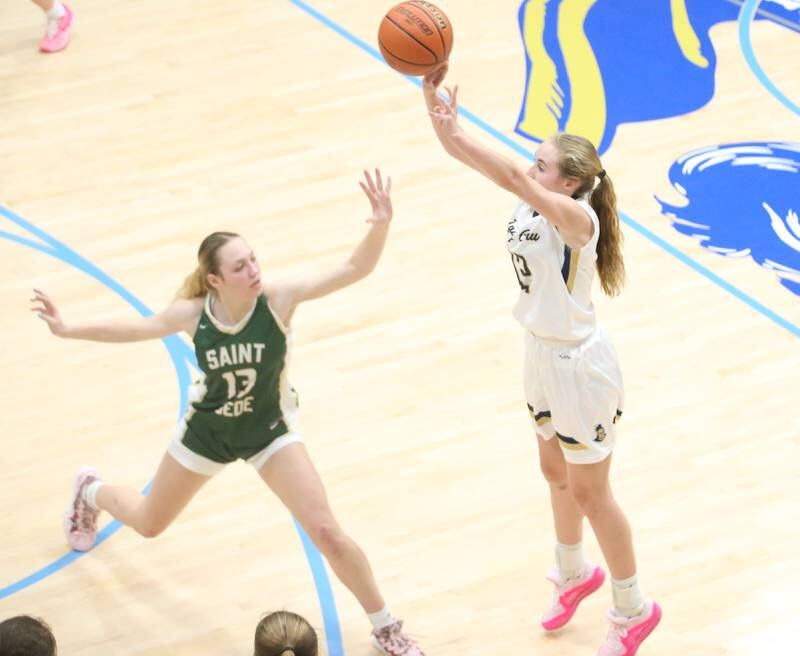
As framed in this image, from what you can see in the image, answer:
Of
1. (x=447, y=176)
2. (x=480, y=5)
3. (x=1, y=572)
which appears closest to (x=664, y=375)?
(x=447, y=176)

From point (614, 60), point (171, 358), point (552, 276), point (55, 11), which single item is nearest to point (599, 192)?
point (552, 276)

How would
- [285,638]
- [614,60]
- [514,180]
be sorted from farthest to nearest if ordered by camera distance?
[614,60]
[285,638]
[514,180]

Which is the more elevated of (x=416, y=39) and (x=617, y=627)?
(x=416, y=39)

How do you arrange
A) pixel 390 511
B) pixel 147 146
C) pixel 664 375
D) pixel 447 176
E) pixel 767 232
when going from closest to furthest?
pixel 390 511 → pixel 664 375 → pixel 767 232 → pixel 447 176 → pixel 147 146

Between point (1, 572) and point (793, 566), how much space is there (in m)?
3.58

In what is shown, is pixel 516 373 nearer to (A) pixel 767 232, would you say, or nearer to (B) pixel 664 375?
(B) pixel 664 375

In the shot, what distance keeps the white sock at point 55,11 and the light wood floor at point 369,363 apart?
325 mm

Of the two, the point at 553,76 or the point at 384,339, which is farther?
the point at 553,76

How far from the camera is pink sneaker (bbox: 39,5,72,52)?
11719mm

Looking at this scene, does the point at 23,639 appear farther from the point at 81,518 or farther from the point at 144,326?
the point at 81,518

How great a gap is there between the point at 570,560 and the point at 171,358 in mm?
2971

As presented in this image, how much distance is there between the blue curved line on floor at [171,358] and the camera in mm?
6211

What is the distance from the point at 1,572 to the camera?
6449mm

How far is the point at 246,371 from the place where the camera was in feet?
18.1
